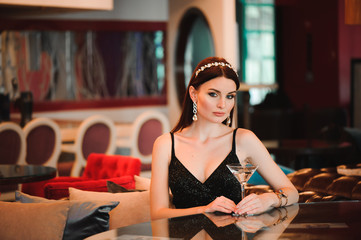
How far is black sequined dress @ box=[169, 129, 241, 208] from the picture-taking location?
246 cm

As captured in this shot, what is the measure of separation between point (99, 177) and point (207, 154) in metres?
1.65

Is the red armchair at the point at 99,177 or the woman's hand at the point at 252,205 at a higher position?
the woman's hand at the point at 252,205

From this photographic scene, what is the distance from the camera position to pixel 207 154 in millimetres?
2537

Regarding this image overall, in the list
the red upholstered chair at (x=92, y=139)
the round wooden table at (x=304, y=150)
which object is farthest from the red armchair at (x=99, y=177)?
the round wooden table at (x=304, y=150)

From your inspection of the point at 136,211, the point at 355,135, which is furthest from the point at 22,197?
the point at 355,135

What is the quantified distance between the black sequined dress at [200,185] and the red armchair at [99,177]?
58cm

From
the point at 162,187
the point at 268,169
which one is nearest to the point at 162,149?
the point at 162,187

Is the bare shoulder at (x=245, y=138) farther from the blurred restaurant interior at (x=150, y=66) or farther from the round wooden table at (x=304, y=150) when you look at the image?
the blurred restaurant interior at (x=150, y=66)

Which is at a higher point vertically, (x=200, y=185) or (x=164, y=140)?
(x=164, y=140)

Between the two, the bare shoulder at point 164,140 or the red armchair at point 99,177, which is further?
the red armchair at point 99,177

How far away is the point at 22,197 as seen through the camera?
7.97ft

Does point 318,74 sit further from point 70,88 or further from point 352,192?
point 352,192

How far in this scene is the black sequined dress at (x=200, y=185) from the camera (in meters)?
2.46

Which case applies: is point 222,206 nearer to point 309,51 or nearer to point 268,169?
point 268,169
